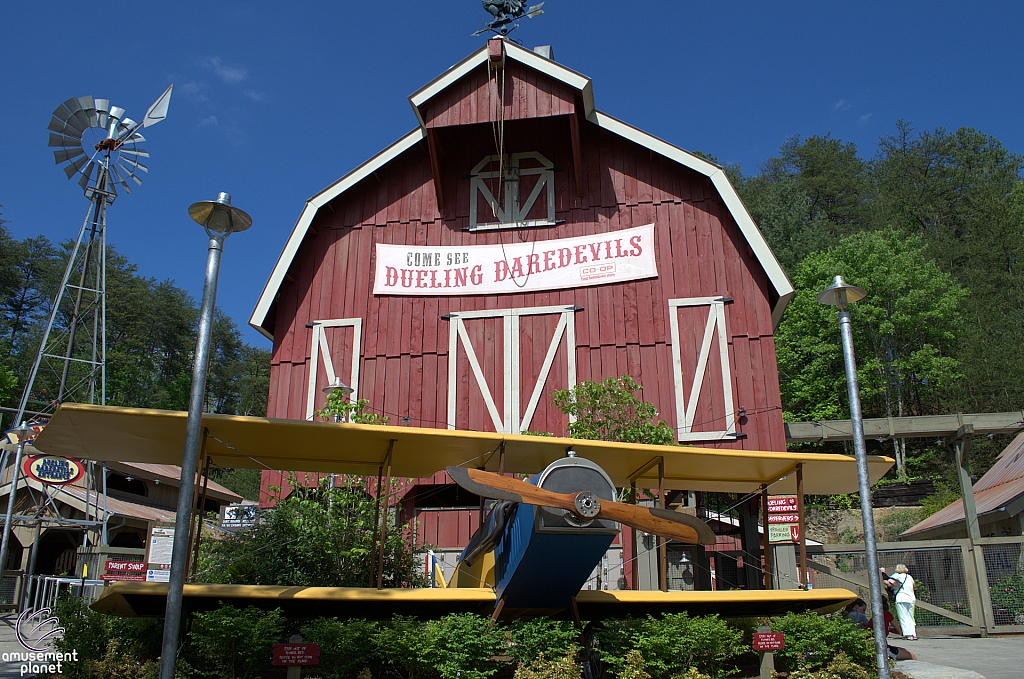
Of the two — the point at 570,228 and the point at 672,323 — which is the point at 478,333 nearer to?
the point at 570,228

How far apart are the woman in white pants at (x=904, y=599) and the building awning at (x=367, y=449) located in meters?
2.60

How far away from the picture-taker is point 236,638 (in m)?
7.76

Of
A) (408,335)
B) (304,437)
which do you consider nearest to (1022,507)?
(408,335)

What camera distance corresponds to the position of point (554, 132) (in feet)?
54.7

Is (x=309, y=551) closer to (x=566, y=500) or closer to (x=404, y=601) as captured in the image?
(x=404, y=601)

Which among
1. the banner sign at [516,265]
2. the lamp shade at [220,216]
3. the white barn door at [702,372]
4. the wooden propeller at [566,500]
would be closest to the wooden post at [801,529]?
the wooden propeller at [566,500]

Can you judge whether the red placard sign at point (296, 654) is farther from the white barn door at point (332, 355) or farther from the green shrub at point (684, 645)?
the white barn door at point (332, 355)

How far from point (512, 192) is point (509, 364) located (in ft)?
13.6

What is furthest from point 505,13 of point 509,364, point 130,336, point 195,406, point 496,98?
point 130,336

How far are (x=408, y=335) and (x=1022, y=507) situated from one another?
14177mm

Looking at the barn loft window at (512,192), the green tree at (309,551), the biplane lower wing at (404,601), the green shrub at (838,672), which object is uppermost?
the barn loft window at (512,192)

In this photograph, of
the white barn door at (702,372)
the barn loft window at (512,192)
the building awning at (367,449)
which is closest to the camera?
the building awning at (367,449)

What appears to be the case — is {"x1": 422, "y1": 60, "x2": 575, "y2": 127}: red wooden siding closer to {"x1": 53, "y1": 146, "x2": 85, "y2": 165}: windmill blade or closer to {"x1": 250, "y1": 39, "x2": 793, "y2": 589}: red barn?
{"x1": 250, "y1": 39, "x2": 793, "y2": 589}: red barn

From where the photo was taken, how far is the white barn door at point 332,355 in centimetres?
1589
